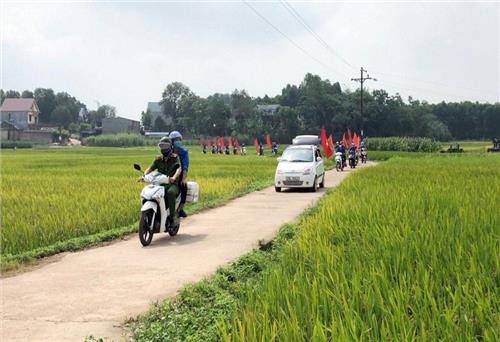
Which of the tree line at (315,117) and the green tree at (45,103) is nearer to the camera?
the tree line at (315,117)

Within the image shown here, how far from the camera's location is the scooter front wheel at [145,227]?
755 cm

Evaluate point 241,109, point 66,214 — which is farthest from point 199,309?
point 241,109

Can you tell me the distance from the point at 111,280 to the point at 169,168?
10.0 ft

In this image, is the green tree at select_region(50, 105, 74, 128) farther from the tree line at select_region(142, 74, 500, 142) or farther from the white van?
the white van

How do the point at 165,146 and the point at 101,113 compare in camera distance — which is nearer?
the point at 165,146

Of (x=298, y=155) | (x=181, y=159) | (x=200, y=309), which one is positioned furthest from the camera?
(x=298, y=155)

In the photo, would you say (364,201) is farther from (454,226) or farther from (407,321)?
(407,321)

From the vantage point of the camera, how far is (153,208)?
7727mm

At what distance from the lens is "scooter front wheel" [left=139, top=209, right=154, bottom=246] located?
7.55m

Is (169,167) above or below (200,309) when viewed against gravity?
above

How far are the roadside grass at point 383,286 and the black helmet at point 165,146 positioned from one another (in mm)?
2982

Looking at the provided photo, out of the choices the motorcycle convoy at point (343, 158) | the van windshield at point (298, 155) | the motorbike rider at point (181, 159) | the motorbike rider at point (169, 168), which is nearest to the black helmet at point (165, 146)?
the motorbike rider at point (169, 168)

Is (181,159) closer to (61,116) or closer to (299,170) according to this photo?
(299,170)

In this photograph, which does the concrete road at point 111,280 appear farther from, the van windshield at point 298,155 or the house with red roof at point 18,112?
the house with red roof at point 18,112
